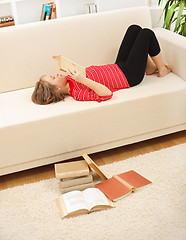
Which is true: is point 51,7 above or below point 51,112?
above

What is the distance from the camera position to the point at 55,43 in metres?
3.04

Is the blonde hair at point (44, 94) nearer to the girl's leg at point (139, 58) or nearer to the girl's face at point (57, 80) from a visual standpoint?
the girl's face at point (57, 80)

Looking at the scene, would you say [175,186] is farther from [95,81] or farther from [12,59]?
[12,59]

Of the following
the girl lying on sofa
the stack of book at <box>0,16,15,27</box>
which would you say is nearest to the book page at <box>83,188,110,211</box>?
the girl lying on sofa

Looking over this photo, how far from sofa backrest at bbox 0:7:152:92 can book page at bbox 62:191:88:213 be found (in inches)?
43.6

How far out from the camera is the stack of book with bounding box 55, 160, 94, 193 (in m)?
2.37

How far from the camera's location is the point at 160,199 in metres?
2.25

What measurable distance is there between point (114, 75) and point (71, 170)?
2.85ft

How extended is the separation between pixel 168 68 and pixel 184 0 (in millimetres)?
667

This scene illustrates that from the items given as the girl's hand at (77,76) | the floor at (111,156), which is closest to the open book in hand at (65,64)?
the girl's hand at (77,76)

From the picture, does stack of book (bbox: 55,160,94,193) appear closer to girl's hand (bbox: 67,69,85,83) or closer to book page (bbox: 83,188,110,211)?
book page (bbox: 83,188,110,211)

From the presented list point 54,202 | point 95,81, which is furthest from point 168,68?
point 54,202

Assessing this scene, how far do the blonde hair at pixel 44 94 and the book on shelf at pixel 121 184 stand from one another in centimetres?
71

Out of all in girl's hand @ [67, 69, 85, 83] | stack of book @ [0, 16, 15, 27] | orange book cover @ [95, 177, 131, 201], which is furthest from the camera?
stack of book @ [0, 16, 15, 27]
